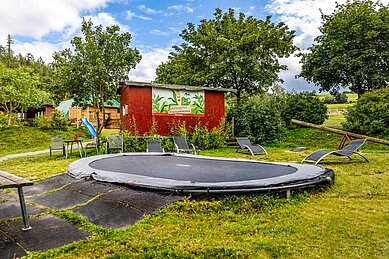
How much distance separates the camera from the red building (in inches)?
421

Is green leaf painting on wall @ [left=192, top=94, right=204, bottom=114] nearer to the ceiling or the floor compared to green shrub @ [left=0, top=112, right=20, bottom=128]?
nearer to the ceiling

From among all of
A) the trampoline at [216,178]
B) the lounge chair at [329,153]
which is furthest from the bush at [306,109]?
the trampoline at [216,178]

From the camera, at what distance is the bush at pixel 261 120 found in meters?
12.2

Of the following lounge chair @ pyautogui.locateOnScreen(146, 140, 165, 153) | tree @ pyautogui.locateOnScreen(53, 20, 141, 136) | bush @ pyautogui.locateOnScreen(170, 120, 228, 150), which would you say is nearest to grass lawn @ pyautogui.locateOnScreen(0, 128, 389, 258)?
Result: lounge chair @ pyautogui.locateOnScreen(146, 140, 165, 153)

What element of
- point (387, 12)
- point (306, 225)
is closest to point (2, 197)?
point (306, 225)

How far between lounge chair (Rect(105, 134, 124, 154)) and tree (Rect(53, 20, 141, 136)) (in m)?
1.83

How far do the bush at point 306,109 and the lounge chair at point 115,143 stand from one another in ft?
30.5

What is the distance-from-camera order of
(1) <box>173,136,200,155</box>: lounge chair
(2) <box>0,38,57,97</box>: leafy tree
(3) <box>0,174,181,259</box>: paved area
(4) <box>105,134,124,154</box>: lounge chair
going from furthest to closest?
(2) <box>0,38,57,97</box>: leafy tree < (1) <box>173,136,200,155</box>: lounge chair < (4) <box>105,134,124,154</box>: lounge chair < (3) <box>0,174,181,259</box>: paved area

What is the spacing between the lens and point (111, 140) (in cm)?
912

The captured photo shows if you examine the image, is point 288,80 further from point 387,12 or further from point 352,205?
point 352,205

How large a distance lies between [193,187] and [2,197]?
2.48m

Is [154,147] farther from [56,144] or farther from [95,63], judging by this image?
[95,63]

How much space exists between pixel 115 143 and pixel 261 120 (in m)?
6.15

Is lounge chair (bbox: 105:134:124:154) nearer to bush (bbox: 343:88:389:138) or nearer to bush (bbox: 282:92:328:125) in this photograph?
bush (bbox: 282:92:328:125)
